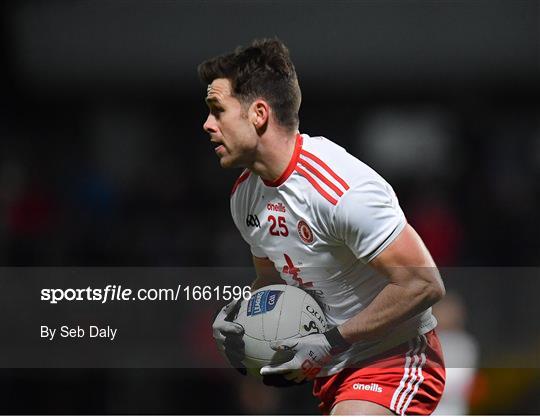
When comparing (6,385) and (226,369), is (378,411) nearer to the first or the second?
(226,369)

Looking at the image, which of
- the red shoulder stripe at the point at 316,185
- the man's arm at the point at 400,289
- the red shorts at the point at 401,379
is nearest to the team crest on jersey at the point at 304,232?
the red shoulder stripe at the point at 316,185

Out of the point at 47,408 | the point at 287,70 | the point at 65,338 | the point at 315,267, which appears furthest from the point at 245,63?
the point at 47,408

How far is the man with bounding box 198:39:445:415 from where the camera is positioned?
2.90m

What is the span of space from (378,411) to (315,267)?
0.54 meters

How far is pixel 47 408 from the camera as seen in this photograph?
520cm

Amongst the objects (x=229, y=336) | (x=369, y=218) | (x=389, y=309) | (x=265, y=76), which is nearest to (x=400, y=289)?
(x=389, y=309)

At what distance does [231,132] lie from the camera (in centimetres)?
312

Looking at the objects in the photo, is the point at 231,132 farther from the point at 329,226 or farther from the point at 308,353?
the point at 308,353

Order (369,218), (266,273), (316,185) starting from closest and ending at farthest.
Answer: (369,218) < (316,185) < (266,273)

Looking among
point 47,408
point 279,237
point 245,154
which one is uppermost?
point 245,154

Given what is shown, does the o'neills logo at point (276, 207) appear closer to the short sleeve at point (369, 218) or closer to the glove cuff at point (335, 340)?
the short sleeve at point (369, 218)

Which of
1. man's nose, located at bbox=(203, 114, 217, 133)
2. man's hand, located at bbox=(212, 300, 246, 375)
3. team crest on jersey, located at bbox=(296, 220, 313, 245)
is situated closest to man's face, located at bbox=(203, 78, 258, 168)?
man's nose, located at bbox=(203, 114, 217, 133)

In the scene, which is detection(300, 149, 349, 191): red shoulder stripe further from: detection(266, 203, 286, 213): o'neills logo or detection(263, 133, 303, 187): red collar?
detection(266, 203, 286, 213): o'neills logo

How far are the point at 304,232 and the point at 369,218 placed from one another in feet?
0.97
